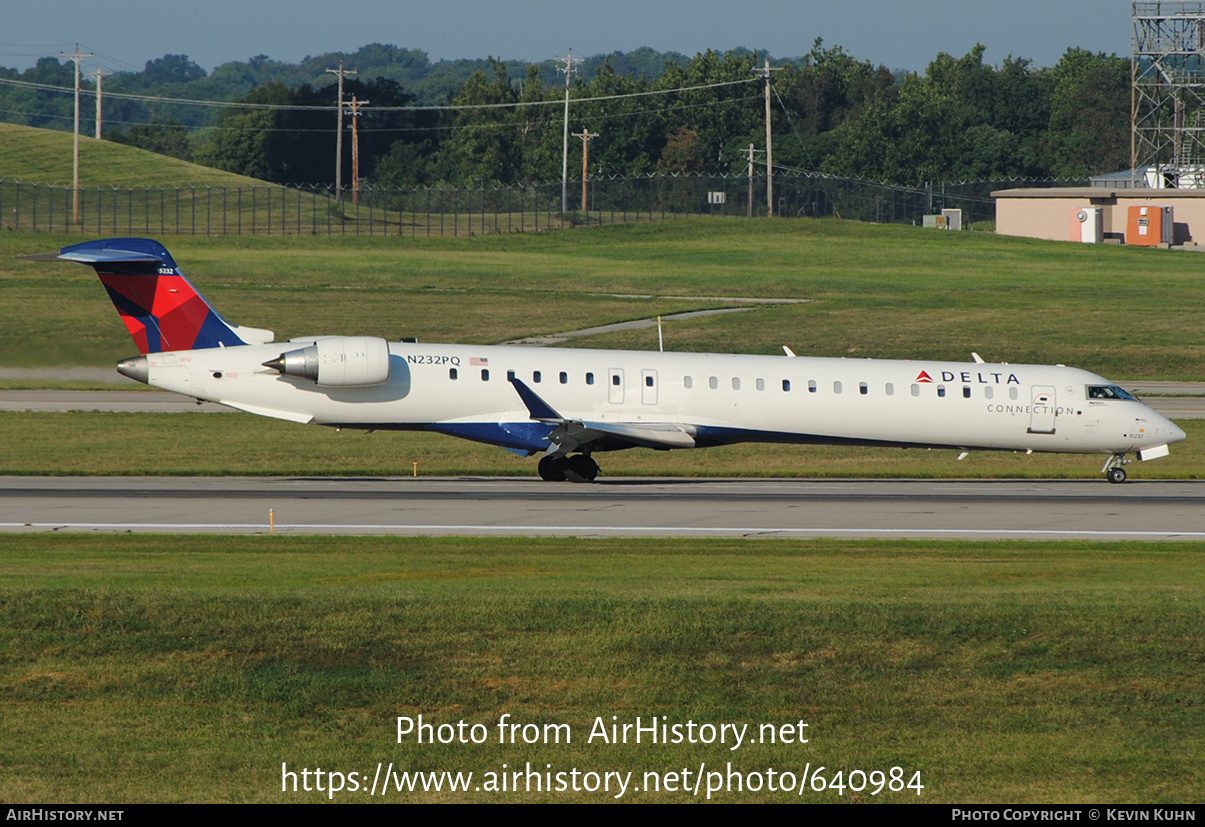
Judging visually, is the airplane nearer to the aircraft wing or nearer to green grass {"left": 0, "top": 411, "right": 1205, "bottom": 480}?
the aircraft wing

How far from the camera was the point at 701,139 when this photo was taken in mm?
160625

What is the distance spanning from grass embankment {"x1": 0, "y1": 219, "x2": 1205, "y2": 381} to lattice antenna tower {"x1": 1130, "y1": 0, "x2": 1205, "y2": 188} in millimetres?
13250

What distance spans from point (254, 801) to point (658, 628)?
5560mm

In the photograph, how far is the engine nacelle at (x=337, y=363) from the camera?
3117 centimetres

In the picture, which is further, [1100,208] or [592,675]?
[1100,208]

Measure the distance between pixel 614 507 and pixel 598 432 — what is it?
3.56 m

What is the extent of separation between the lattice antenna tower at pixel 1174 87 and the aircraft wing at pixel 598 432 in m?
75.7

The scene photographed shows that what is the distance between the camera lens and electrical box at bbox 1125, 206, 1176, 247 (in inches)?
3893

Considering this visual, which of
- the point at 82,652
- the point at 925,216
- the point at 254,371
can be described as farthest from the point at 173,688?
the point at 925,216

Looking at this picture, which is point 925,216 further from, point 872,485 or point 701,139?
point 872,485

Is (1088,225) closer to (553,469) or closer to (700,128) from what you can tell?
(700,128)

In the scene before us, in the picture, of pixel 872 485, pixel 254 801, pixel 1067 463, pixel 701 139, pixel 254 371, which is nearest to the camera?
pixel 254 801

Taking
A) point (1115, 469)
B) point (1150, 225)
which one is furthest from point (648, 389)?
point (1150, 225)

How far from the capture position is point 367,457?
1433 inches
